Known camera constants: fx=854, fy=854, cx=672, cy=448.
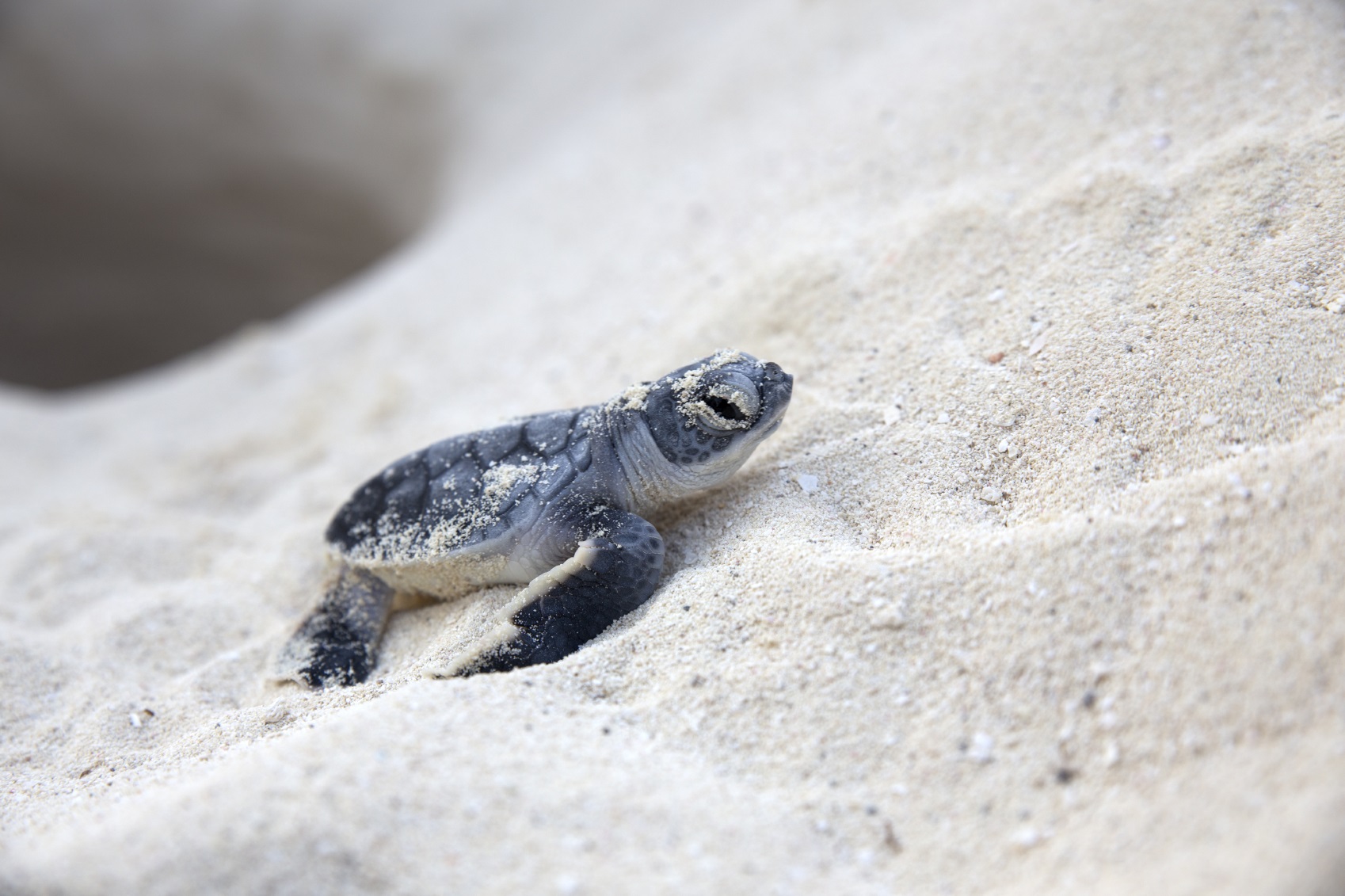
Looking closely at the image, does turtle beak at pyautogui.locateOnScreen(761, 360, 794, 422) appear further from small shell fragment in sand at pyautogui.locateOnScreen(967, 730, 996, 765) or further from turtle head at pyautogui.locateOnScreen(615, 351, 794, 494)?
small shell fragment in sand at pyautogui.locateOnScreen(967, 730, 996, 765)

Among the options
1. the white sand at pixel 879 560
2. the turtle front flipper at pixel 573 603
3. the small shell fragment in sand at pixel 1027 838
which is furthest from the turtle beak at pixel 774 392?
the small shell fragment in sand at pixel 1027 838

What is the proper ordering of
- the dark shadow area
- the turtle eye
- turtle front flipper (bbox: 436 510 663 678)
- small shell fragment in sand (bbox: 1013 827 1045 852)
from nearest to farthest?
1. small shell fragment in sand (bbox: 1013 827 1045 852)
2. turtle front flipper (bbox: 436 510 663 678)
3. the turtle eye
4. the dark shadow area

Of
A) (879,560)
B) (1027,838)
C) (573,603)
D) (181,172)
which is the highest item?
(181,172)

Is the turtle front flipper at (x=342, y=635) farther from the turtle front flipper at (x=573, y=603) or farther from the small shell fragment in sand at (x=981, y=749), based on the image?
the small shell fragment in sand at (x=981, y=749)

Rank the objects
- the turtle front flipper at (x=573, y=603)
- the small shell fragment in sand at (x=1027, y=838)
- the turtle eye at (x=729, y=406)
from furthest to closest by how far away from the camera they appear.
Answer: the turtle eye at (x=729, y=406) < the turtle front flipper at (x=573, y=603) < the small shell fragment in sand at (x=1027, y=838)

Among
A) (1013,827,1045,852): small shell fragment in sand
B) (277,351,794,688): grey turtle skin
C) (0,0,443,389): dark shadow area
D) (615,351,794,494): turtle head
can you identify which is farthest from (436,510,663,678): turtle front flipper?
(0,0,443,389): dark shadow area

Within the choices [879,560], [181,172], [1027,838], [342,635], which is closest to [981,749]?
[1027,838]

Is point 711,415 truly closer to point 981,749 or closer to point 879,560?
point 879,560
